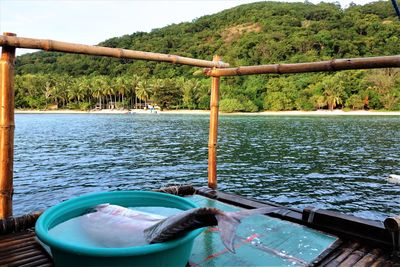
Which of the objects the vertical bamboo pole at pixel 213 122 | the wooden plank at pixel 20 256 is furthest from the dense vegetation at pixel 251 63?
the wooden plank at pixel 20 256

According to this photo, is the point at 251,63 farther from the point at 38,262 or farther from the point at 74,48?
the point at 38,262

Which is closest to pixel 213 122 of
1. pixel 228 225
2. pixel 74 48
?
pixel 74 48

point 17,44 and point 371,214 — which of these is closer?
point 17,44

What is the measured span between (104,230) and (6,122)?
1.28 metres

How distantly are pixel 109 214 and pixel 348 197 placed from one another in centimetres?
816

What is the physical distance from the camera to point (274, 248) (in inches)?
90.0

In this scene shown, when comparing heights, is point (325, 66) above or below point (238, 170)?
above

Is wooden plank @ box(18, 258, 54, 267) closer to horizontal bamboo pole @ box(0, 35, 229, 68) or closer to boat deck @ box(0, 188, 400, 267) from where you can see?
boat deck @ box(0, 188, 400, 267)

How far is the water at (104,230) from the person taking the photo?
173cm

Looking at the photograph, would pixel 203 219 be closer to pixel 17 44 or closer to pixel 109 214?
pixel 109 214

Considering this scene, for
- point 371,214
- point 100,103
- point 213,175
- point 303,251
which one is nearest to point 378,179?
point 371,214

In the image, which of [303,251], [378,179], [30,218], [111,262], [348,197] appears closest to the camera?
[111,262]

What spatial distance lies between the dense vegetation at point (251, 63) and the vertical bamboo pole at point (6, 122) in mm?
51313

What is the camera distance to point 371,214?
283 inches
